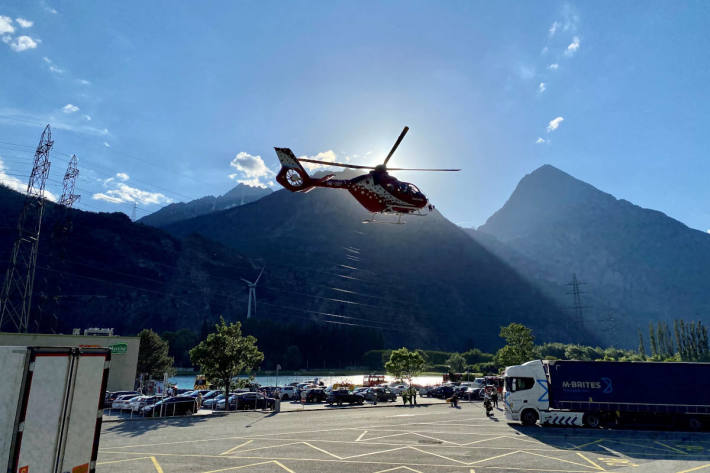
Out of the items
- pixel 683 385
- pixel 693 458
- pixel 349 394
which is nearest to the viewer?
pixel 693 458

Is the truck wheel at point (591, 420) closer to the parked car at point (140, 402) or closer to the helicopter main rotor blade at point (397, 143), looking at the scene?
the helicopter main rotor blade at point (397, 143)

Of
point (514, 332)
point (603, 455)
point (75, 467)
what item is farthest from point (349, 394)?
point (75, 467)

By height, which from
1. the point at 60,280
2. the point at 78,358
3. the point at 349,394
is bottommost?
the point at 349,394

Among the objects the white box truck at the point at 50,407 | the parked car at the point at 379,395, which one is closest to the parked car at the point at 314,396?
the parked car at the point at 379,395

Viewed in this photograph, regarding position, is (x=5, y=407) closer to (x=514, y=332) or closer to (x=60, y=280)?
(x=514, y=332)

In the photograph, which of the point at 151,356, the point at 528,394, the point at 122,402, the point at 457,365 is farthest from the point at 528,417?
the point at 457,365

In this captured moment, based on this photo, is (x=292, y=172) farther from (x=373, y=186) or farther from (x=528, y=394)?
(x=528, y=394)
